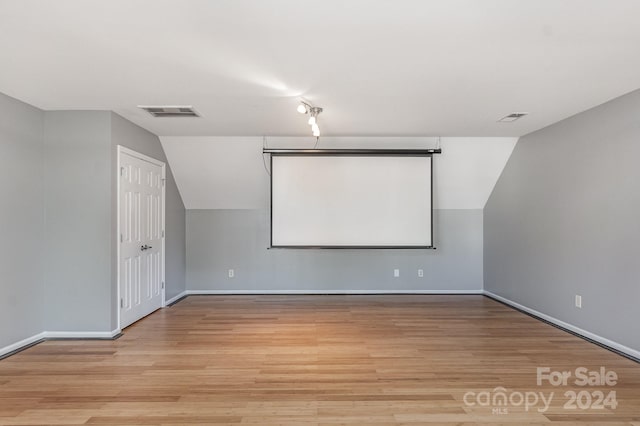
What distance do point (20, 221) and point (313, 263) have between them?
3827 mm

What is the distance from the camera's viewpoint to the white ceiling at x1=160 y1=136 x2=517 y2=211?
206 inches

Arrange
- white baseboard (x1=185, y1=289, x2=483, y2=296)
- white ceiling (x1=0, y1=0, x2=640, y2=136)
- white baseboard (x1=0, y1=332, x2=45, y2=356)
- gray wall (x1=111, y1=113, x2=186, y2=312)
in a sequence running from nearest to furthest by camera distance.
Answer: white ceiling (x1=0, y1=0, x2=640, y2=136)
white baseboard (x1=0, y1=332, x2=45, y2=356)
gray wall (x1=111, y1=113, x2=186, y2=312)
white baseboard (x1=185, y1=289, x2=483, y2=296)

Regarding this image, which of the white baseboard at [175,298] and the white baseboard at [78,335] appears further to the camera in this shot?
the white baseboard at [175,298]

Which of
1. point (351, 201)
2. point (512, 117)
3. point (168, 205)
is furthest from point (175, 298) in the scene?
point (512, 117)

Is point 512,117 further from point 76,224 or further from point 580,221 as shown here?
point 76,224

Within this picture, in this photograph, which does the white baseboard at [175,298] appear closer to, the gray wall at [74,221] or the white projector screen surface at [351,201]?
the gray wall at [74,221]

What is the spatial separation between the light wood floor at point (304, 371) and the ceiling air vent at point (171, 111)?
2434 millimetres

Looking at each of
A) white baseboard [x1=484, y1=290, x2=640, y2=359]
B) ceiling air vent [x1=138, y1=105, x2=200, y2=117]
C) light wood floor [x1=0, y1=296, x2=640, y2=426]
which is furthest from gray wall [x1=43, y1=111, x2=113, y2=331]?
white baseboard [x1=484, y1=290, x2=640, y2=359]

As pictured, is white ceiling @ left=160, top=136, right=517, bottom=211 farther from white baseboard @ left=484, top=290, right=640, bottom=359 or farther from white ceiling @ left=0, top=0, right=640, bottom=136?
white baseboard @ left=484, top=290, right=640, bottom=359

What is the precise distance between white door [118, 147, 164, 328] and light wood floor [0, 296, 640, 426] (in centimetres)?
30

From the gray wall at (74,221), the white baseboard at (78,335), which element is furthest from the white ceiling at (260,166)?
the white baseboard at (78,335)

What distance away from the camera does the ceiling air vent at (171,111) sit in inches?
147

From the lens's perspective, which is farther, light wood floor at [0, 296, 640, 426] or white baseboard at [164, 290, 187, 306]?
white baseboard at [164, 290, 187, 306]

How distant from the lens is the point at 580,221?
3885 mm
